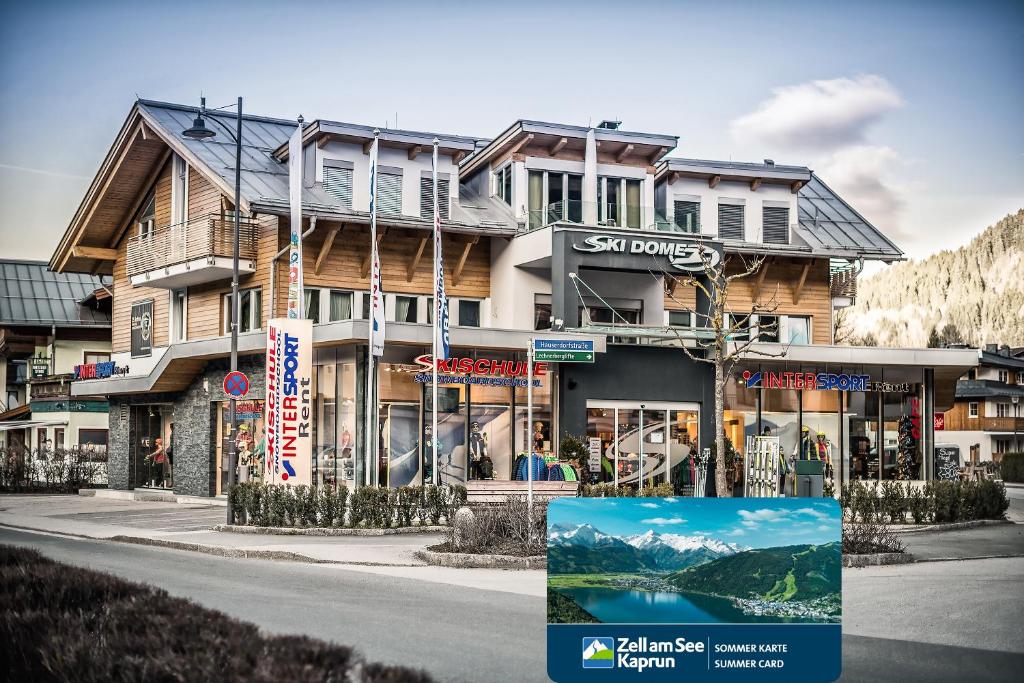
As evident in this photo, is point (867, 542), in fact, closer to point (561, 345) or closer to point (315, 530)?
point (561, 345)

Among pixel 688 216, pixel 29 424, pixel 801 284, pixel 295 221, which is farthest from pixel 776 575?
pixel 29 424

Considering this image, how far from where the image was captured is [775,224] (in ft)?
140

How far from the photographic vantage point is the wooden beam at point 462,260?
3788 centimetres

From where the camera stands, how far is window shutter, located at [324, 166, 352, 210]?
122ft

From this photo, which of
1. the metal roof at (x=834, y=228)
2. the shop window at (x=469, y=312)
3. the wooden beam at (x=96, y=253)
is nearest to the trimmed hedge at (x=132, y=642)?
the shop window at (x=469, y=312)

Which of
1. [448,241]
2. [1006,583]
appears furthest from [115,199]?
[1006,583]

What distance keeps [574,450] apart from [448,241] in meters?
9.74

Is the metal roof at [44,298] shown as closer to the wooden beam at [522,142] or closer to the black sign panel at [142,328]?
the black sign panel at [142,328]

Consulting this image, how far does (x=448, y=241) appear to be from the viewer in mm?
38656

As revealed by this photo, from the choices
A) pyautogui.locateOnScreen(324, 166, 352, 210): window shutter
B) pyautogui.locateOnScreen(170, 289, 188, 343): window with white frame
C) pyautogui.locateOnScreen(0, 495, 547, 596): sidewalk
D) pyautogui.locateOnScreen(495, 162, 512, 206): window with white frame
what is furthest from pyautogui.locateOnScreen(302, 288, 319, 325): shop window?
pyautogui.locateOnScreen(0, 495, 547, 596): sidewalk

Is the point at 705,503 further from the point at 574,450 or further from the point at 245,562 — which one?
the point at 574,450

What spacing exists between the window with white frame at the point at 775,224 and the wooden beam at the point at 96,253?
939 inches

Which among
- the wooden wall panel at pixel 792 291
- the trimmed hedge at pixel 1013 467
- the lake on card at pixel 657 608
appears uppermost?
the wooden wall panel at pixel 792 291

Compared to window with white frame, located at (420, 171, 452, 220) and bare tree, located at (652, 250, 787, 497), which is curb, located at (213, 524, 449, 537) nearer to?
bare tree, located at (652, 250, 787, 497)
